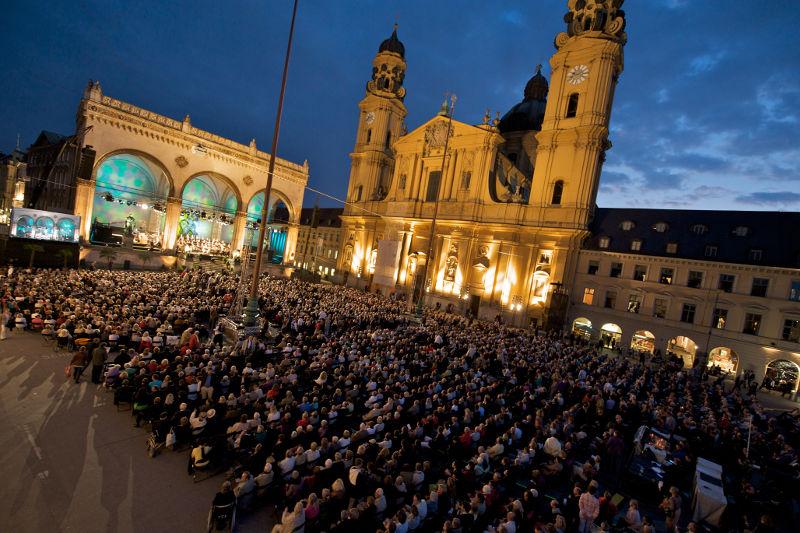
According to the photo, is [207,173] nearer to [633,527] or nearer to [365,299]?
[365,299]

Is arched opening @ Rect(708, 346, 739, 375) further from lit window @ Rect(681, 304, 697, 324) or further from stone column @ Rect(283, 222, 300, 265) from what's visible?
stone column @ Rect(283, 222, 300, 265)

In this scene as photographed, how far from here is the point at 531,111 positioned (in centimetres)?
4159

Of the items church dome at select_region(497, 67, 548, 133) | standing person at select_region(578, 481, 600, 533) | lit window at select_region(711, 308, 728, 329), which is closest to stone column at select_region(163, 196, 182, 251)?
church dome at select_region(497, 67, 548, 133)

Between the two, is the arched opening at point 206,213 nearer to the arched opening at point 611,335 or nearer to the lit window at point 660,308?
the arched opening at point 611,335

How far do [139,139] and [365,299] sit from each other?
2642 cm

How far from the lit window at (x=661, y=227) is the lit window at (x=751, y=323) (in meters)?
8.12

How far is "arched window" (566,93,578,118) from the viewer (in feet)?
103

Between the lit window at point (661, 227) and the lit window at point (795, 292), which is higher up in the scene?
the lit window at point (661, 227)

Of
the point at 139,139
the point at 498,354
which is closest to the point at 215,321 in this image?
the point at 498,354

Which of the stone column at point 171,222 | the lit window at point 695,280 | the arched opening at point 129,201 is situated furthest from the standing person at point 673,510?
the arched opening at point 129,201

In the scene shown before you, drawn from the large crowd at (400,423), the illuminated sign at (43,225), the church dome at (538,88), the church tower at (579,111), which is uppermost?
the church dome at (538,88)

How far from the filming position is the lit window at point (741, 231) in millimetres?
25922

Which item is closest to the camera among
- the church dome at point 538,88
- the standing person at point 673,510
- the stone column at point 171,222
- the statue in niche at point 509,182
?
the standing person at point 673,510

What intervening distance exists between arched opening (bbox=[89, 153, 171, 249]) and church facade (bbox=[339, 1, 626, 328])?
68.6ft
